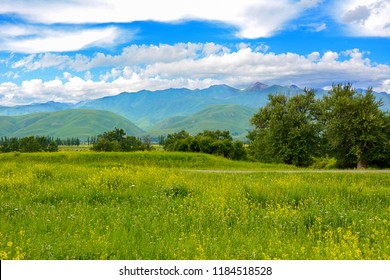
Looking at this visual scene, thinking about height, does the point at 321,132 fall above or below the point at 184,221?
above

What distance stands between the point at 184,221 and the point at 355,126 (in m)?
38.3

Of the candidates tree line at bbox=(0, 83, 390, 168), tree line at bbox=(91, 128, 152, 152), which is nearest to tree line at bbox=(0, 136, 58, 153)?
tree line at bbox=(91, 128, 152, 152)

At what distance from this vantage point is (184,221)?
9977mm

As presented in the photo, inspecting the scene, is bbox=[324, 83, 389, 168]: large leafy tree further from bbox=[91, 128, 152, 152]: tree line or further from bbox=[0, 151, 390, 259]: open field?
bbox=[91, 128, 152, 152]: tree line

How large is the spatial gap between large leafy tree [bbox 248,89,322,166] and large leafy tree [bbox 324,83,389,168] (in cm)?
430

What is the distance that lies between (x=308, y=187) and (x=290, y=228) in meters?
5.94

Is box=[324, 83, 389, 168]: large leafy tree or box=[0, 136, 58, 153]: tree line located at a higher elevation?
box=[324, 83, 389, 168]: large leafy tree

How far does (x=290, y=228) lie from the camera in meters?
9.41

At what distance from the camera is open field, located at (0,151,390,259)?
295 inches

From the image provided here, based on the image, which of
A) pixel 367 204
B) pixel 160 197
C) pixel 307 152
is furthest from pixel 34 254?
pixel 307 152

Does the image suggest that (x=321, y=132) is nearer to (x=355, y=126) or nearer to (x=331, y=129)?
(x=331, y=129)

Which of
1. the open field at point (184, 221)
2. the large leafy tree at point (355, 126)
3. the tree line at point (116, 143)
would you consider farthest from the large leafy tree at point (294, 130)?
the tree line at point (116, 143)

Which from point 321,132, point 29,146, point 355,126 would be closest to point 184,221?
point 355,126

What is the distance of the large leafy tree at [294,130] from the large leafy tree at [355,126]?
14.1 feet
